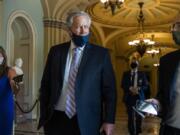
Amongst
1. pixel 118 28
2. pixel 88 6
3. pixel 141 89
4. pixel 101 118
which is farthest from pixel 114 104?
pixel 118 28

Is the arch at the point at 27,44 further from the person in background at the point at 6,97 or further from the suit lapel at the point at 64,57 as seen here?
the suit lapel at the point at 64,57

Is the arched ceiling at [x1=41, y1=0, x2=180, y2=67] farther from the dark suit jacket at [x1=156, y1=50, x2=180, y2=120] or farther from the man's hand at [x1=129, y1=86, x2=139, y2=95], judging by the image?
the dark suit jacket at [x1=156, y1=50, x2=180, y2=120]

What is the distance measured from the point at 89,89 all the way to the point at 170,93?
0.65 metres

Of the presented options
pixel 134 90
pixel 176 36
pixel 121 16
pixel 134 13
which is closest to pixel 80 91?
pixel 176 36

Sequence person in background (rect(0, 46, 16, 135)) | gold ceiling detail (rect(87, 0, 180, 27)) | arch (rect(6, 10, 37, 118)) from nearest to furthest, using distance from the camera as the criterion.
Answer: person in background (rect(0, 46, 16, 135))
arch (rect(6, 10, 37, 118))
gold ceiling detail (rect(87, 0, 180, 27))

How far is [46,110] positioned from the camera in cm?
327

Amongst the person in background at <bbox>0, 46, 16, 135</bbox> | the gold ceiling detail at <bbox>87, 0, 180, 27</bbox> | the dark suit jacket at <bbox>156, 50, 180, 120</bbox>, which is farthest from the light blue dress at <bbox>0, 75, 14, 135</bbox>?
the gold ceiling detail at <bbox>87, 0, 180, 27</bbox>

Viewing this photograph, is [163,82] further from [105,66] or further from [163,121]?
[105,66]

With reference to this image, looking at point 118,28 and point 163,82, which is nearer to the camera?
point 163,82

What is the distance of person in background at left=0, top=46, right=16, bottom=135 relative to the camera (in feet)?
15.5

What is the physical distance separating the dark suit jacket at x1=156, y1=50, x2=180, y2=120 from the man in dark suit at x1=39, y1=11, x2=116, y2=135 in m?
0.38

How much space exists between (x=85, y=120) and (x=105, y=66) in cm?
47

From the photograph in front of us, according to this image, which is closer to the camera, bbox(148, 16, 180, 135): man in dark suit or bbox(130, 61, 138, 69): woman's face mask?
bbox(148, 16, 180, 135): man in dark suit

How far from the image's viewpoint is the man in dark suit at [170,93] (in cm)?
291
